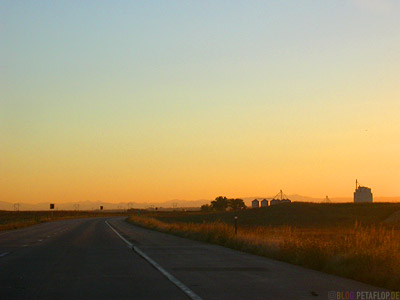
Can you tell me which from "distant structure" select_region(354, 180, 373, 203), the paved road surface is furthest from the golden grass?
"distant structure" select_region(354, 180, 373, 203)

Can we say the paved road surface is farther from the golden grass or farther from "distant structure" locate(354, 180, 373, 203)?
"distant structure" locate(354, 180, 373, 203)

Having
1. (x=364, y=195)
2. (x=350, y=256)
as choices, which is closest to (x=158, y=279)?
(x=350, y=256)

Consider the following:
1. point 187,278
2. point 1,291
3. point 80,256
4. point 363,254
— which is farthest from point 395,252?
point 80,256

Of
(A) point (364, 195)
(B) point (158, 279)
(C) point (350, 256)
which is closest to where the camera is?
(B) point (158, 279)

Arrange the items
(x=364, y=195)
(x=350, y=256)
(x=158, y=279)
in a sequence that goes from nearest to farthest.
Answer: (x=158, y=279) < (x=350, y=256) < (x=364, y=195)

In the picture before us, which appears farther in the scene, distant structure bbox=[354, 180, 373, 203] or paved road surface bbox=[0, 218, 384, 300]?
distant structure bbox=[354, 180, 373, 203]

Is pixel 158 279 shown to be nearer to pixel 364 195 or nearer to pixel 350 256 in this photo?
pixel 350 256

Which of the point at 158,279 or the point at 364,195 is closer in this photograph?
the point at 158,279

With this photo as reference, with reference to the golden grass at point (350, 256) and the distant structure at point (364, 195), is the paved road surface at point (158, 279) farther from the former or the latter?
the distant structure at point (364, 195)

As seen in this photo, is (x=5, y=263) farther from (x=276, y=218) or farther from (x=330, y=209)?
(x=330, y=209)

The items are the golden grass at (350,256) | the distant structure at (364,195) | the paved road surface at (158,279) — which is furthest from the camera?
the distant structure at (364,195)

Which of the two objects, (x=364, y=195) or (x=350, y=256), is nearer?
(x=350, y=256)

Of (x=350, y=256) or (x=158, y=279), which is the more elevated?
(x=350, y=256)

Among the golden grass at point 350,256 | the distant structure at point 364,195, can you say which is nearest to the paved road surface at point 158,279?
the golden grass at point 350,256
